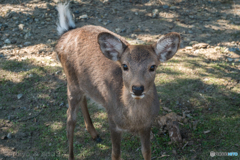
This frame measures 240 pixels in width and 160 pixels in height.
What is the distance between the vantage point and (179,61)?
6434mm

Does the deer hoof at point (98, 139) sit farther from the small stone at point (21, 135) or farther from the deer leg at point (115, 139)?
→ the small stone at point (21, 135)

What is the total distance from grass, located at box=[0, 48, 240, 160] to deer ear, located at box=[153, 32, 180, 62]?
67.8 inches

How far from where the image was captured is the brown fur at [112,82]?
127 inches

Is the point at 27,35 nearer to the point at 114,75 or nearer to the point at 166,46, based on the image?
the point at 114,75

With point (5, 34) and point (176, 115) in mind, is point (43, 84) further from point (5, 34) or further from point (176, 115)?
point (176, 115)

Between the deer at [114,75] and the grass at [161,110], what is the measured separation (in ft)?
1.52

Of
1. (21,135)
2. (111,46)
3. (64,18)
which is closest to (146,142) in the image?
(111,46)

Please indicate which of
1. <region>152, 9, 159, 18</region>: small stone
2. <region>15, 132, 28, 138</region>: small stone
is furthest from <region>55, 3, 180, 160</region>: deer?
<region>152, 9, 159, 18</region>: small stone

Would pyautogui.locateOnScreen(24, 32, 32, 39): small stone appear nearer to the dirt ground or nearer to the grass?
the dirt ground

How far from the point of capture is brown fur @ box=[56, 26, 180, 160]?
3.22m

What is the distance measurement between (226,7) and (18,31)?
7.23 m

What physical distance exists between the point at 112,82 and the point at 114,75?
0.11 metres

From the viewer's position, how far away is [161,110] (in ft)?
16.2

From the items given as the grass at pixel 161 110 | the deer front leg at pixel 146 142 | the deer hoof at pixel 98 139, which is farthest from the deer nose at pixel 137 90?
the deer hoof at pixel 98 139
